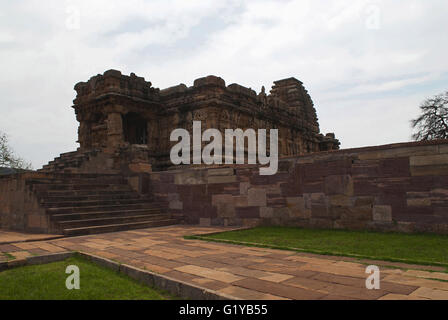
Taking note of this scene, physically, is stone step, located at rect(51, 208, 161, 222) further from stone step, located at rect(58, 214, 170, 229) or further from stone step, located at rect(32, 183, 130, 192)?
stone step, located at rect(32, 183, 130, 192)

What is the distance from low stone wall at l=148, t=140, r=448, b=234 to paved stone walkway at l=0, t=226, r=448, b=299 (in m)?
2.43

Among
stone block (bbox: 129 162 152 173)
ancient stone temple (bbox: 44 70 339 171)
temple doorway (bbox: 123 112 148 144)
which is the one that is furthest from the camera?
temple doorway (bbox: 123 112 148 144)

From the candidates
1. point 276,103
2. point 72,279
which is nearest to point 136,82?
point 276,103

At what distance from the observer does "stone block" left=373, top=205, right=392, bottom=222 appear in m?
6.37

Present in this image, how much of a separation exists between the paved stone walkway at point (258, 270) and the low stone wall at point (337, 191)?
2433 millimetres

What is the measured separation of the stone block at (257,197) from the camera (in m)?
8.14

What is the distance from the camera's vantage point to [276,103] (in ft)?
63.7

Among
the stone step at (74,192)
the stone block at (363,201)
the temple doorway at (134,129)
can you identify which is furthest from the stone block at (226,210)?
the temple doorway at (134,129)

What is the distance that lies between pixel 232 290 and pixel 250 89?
14.7 meters

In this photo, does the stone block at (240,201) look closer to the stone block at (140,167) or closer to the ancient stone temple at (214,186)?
the ancient stone temple at (214,186)

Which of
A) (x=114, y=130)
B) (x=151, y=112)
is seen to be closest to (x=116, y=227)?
(x=114, y=130)

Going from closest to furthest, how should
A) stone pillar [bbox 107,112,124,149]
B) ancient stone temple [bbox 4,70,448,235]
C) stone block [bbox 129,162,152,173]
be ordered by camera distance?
ancient stone temple [bbox 4,70,448,235], stone block [bbox 129,162,152,173], stone pillar [bbox 107,112,124,149]

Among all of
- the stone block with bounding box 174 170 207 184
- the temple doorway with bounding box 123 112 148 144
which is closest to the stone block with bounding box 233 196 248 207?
the stone block with bounding box 174 170 207 184

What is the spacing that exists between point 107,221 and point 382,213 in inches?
238
